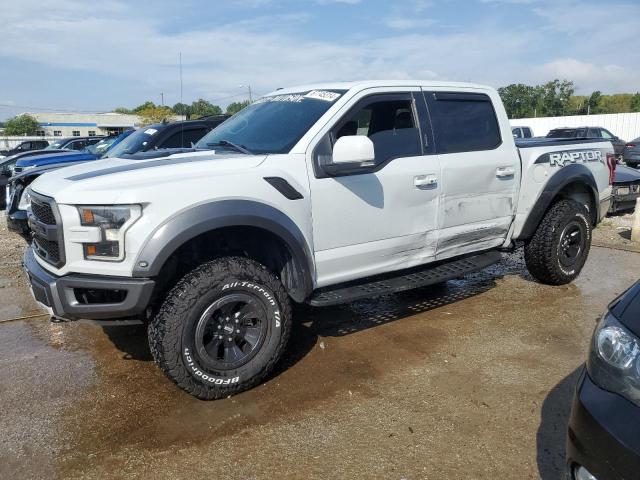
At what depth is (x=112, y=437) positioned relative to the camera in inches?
117

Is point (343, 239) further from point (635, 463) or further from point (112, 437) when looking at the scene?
point (635, 463)

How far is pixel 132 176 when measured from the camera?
307 cm

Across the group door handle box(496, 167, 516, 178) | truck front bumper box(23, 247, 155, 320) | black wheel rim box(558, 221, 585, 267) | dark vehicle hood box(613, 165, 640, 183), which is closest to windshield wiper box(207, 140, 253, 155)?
truck front bumper box(23, 247, 155, 320)

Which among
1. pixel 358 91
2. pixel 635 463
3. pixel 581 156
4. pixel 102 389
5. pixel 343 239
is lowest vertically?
pixel 102 389

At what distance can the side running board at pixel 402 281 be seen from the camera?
3.71 m

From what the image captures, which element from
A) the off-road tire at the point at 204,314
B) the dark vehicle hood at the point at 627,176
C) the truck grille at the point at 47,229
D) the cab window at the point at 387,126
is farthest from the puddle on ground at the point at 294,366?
the dark vehicle hood at the point at 627,176

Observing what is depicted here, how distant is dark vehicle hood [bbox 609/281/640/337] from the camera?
6.30ft

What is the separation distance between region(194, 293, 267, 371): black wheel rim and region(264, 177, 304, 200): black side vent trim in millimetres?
692

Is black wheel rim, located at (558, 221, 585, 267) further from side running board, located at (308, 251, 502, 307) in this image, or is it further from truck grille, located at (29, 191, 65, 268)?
truck grille, located at (29, 191, 65, 268)

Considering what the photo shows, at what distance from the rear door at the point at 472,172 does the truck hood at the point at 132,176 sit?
168cm

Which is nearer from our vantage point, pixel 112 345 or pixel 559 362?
pixel 559 362

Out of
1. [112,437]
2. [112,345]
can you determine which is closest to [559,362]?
[112,437]

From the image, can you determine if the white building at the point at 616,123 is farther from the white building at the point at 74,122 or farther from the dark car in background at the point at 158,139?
the white building at the point at 74,122

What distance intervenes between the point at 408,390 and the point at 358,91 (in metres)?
2.17
